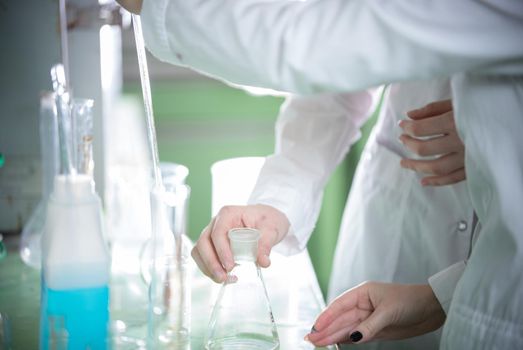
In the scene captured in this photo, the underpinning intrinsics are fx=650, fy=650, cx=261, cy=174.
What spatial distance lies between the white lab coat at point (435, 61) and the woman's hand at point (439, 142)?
0.75ft

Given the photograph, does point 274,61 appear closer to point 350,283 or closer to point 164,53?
point 164,53

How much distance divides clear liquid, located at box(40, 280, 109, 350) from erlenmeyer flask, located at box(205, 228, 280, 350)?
18 centimetres

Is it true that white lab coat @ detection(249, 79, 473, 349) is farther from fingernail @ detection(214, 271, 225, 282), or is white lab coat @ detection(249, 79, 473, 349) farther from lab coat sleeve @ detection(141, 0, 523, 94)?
lab coat sleeve @ detection(141, 0, 523, 94)

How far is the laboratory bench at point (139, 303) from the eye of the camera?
0.95 meters

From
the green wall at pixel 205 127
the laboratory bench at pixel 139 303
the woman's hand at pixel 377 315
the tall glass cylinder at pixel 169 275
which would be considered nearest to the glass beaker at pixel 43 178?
the laboratory bench at pixel 139 303

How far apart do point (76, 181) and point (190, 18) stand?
0.88 ft

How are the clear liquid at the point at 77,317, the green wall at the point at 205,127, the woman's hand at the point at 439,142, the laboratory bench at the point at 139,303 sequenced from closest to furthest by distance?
the clear liquid at the point at 77,317 < the laboratory bench at the point at 139,303 < the woman's hand at the point at 439,142 < the green wall at the point at 205,127

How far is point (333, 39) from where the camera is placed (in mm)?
780

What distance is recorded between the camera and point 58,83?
1057mm

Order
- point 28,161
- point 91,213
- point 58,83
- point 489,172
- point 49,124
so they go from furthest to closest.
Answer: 1. point 28,161
2. point 49,124
3. point 58,83
4. point 489,172
5. point 91,213

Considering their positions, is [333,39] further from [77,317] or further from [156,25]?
[77,317]

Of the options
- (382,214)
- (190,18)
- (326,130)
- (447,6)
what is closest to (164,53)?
(190,18)

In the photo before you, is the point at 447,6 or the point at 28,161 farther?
the point at 28,161

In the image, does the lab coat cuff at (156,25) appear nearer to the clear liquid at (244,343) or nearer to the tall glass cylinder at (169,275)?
the tall glass cylinder at (169,275)
